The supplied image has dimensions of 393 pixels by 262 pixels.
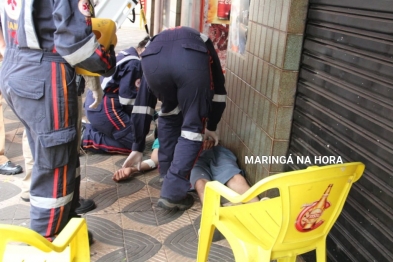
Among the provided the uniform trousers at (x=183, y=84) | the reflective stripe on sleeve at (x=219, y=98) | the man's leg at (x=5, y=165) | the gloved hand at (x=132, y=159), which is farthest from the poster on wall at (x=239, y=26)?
the man's leg at (x=5, y=165)

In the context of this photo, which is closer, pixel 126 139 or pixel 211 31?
pixel 126 139

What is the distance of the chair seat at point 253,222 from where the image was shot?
7.43ft

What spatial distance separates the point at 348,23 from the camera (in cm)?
257

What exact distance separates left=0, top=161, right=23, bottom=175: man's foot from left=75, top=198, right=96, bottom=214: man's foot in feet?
3.11

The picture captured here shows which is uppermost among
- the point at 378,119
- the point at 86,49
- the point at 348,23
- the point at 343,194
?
the point at 348,23

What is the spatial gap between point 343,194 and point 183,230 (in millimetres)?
1512

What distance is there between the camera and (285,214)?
2018mm

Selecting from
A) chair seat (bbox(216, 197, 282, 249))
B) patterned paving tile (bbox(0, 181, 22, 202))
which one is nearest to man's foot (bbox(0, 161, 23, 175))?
patterned paving tile (bbox(0, 181, 22, 202))

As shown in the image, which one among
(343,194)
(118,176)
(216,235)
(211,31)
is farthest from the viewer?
(211,31)

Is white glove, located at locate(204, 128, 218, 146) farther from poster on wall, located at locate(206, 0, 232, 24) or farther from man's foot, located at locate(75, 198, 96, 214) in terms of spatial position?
poster on wall, located at locate(206, 0, 232, 24)

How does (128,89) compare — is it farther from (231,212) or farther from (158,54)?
(231,212)

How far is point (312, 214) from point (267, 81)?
1.54 m

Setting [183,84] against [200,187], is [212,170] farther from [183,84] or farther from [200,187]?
[183,84]

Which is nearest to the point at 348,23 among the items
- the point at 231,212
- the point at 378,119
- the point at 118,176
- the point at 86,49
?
the point at 378,119
